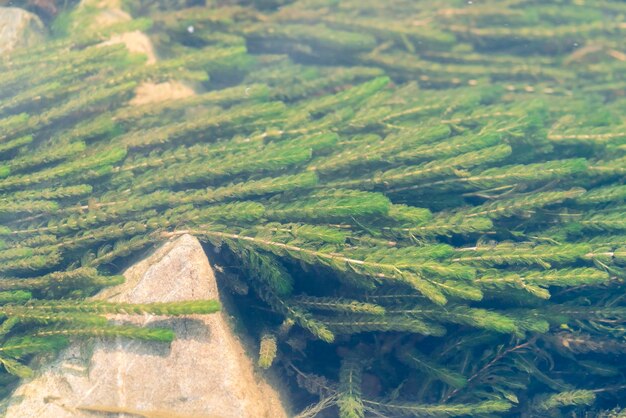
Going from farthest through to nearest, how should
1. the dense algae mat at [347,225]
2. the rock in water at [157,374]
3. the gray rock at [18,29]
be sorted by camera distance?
1. the gray rock at [18,29]
2. the dense algae mat at [347,225]
3. the rock in water at [157,374]

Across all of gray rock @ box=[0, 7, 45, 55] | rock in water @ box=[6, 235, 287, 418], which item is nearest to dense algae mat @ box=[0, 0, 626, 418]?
rock in water @ box=[6, 235, 287, 418]

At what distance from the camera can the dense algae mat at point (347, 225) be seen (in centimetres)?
320

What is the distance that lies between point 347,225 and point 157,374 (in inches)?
62.8

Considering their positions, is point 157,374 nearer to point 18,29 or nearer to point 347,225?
point 347,225

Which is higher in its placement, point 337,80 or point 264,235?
point 337,80

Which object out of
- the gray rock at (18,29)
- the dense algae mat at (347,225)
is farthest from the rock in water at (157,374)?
the gray rock at (18,29)

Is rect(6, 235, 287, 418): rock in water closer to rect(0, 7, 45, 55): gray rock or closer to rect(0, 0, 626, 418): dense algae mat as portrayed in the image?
rect(0, 0, 626, 418): dense algae mat

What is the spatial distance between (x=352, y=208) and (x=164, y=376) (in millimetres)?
1609

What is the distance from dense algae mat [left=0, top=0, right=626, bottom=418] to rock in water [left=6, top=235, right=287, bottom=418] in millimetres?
218

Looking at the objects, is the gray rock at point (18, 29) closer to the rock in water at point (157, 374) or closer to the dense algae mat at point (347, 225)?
the dense algae mat at point (347, 225)

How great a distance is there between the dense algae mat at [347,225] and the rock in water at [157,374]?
0.71 feet

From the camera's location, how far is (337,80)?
498 centimetres

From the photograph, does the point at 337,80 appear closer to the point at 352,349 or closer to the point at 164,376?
the point at 352,349

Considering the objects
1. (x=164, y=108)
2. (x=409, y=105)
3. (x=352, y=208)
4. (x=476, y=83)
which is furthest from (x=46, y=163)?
(x=476, y=83)
